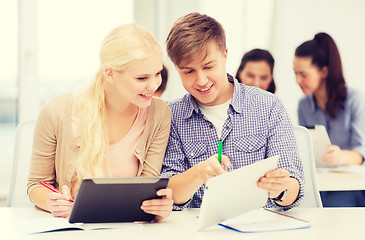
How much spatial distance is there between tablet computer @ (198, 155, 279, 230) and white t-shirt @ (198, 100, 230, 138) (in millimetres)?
483

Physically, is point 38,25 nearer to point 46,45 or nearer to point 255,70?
point 46,45

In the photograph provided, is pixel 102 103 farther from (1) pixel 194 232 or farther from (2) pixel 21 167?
(1) pixel 194 232

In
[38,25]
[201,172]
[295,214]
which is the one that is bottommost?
[295,214]

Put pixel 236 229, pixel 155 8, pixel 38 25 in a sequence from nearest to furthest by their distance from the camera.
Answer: pixel 236 229 → pixel 38 25 → pixel 155 8

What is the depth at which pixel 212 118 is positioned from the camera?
1760 mm

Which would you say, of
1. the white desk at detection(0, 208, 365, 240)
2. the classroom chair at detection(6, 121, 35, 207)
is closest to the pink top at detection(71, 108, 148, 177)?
the classroom chair at detection(6, 121, 35, 207)

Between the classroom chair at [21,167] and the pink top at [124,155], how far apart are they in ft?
0.76

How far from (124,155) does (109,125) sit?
118 millimetres

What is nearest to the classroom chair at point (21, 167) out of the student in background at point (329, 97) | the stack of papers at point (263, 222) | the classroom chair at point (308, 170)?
the stack of papers at point (263, 222)

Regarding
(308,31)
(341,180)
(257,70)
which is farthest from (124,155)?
(308,31)

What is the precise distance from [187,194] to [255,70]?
5.92 feet

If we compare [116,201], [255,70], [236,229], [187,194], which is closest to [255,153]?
[187,194]

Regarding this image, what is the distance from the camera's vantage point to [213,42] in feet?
5.37

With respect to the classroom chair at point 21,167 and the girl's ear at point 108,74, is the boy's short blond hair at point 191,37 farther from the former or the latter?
the classroom chair at point 21,167
